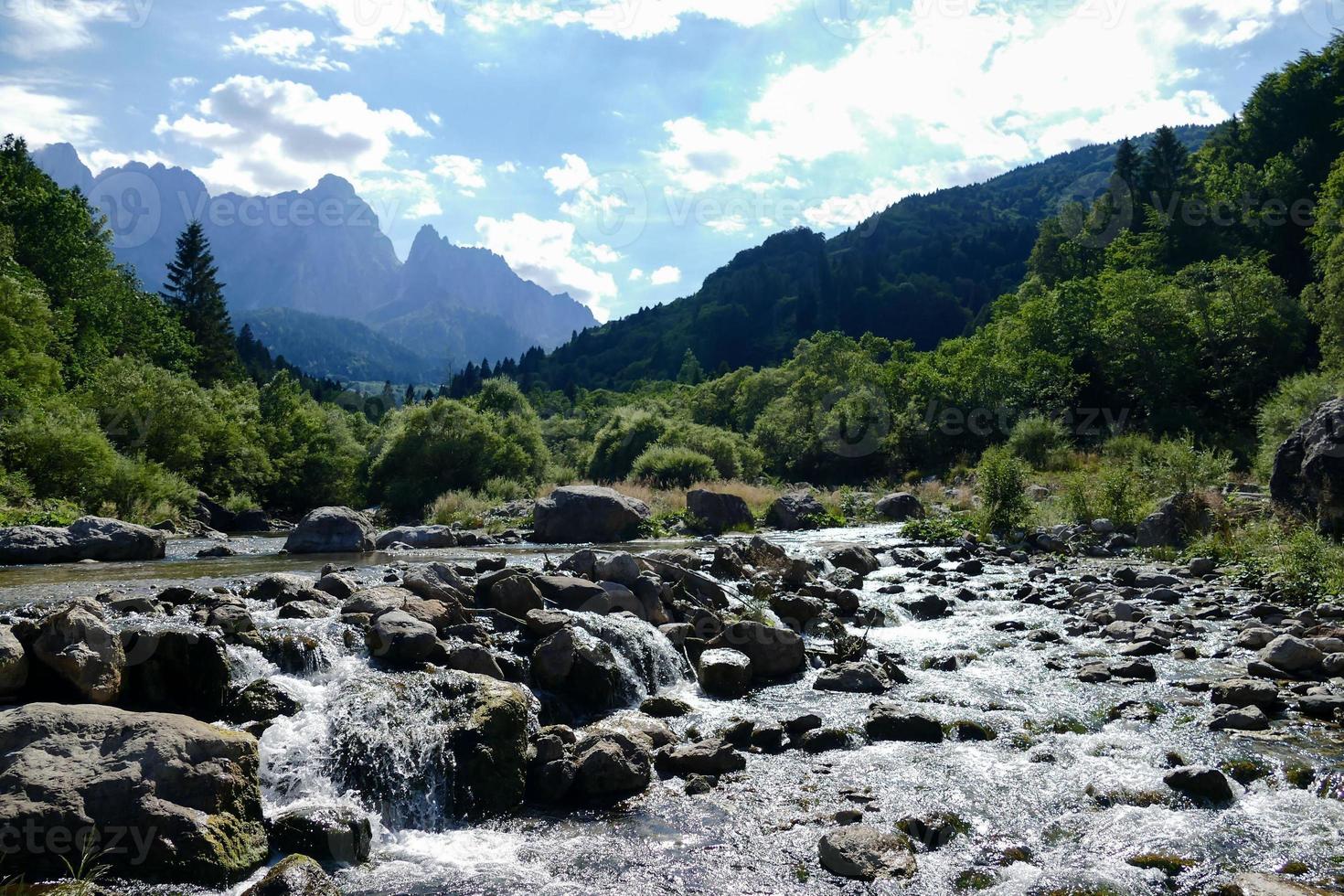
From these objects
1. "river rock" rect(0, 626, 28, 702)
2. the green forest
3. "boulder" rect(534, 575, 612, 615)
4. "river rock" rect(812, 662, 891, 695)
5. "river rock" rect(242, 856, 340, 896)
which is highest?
the green forest

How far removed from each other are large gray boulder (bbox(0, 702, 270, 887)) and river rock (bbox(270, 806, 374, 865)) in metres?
0.16

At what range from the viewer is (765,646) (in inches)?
479

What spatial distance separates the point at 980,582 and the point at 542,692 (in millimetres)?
12801

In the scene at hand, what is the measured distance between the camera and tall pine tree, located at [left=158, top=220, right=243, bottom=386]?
6850cm

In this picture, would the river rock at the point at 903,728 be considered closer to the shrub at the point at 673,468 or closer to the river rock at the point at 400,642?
the river rock at the point at 400,642

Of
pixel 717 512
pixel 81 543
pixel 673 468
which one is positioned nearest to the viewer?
pixel 81 543

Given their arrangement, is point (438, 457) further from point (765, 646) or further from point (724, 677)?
point (724, 677)

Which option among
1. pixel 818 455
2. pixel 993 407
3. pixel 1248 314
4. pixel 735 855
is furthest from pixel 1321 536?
pixel 818 455

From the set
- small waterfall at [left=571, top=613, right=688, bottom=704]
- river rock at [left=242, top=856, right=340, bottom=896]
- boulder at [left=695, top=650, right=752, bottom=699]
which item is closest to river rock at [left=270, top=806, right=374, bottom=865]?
river rock at [left=242, top=856, right=340, bottom=896]

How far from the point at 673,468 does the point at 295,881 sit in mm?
35558

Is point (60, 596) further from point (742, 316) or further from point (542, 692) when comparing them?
point (742, 316)

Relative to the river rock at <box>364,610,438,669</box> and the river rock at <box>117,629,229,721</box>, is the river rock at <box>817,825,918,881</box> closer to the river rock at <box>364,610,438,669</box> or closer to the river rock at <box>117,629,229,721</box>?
the river rock at <box>364,610,438,669</box>

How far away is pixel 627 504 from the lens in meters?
28.2

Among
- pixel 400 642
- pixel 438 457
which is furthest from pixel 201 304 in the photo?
pixel 400 642
